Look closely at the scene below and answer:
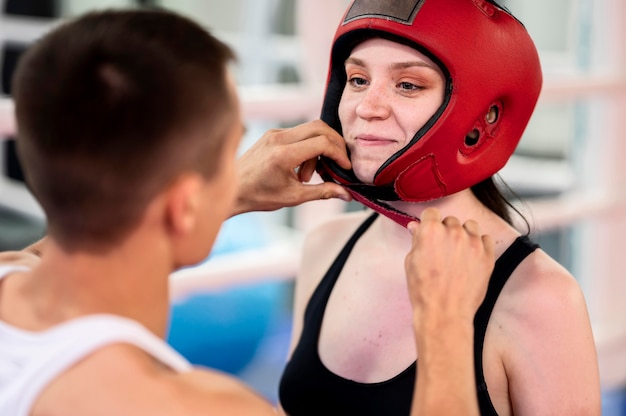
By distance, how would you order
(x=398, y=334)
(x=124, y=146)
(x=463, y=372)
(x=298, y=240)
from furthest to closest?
(x=298, y=240) → (x=398, y=334) → (x=463, y=372) → (x=124, y=146)

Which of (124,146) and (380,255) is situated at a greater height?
(124,146)

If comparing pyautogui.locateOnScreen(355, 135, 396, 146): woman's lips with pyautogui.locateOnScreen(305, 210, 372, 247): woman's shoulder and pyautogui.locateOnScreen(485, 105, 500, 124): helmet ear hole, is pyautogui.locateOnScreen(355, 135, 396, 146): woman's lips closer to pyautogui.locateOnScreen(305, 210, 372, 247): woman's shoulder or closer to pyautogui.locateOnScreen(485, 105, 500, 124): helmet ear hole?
pyautogui.locateOnScreen(485, 105, 500, 124): helmet ear hole

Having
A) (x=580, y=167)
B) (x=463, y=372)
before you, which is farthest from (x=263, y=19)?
(x=463, y=372)

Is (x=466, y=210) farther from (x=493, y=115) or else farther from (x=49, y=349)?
(x=49, y=349)

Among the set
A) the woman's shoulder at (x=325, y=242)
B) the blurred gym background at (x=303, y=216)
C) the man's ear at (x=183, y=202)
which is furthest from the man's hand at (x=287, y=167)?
the blurred gym background at (x=303, y=216)

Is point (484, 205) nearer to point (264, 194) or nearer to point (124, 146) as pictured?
point (264, 194)

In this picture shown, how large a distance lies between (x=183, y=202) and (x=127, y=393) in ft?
0.60

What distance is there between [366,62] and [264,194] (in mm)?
243

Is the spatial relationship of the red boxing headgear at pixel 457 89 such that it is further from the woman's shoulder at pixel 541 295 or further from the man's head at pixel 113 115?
the man's head at pixel 113 115

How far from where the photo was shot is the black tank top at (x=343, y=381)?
3.73ft

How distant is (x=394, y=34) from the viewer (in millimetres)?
1132

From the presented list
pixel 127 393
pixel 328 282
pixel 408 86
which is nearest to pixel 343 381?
pixel 328 282

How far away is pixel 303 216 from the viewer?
223 centimetres

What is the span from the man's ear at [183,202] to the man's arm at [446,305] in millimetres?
287
